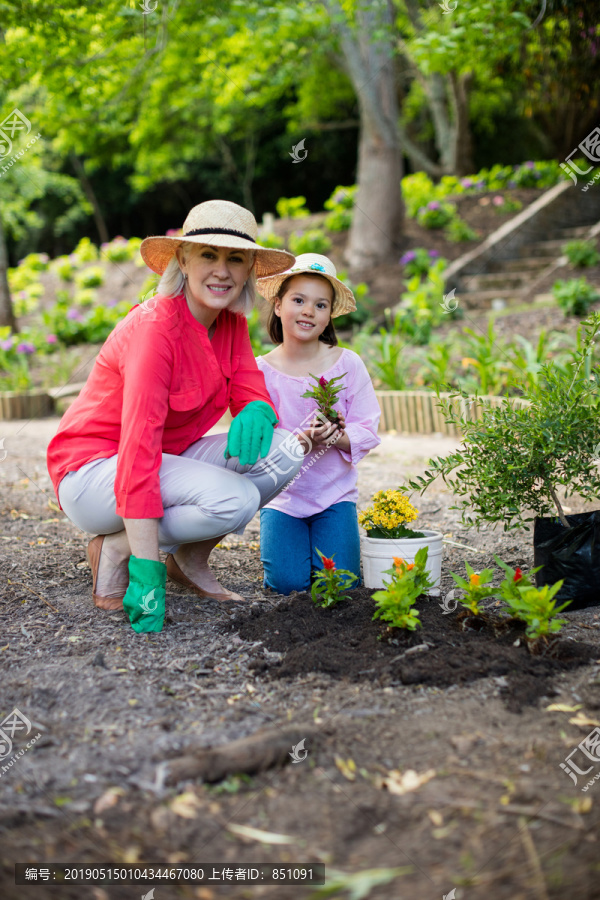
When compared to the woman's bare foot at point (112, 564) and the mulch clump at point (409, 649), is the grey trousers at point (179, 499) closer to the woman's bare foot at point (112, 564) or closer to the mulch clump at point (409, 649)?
the woman's bare foot at point (112, 564)

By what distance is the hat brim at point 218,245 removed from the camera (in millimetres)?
2299

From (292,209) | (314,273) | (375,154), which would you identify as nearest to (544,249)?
(375,154)

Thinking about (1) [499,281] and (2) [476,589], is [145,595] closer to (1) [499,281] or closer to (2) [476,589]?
(2) [476,589]

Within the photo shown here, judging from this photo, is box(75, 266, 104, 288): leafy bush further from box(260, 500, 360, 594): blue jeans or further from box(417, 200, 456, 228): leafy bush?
box(260, 500, 360, 594): blue jeans

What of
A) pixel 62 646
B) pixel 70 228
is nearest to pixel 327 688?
pixel 62 646

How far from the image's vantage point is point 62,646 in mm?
2131

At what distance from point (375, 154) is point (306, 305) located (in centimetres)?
616

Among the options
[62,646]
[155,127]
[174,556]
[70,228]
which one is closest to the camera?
[62,646]

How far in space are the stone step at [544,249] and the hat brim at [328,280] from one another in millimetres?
6457

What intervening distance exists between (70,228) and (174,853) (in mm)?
18177

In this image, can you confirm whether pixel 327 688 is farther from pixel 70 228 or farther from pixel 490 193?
pixel 70 228

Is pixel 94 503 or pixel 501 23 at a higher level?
pixel 501 23

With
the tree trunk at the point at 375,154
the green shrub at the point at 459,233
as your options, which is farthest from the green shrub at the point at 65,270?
the green shrub at the point at 459,233

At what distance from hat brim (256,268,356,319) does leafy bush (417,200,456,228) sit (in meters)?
6.55
